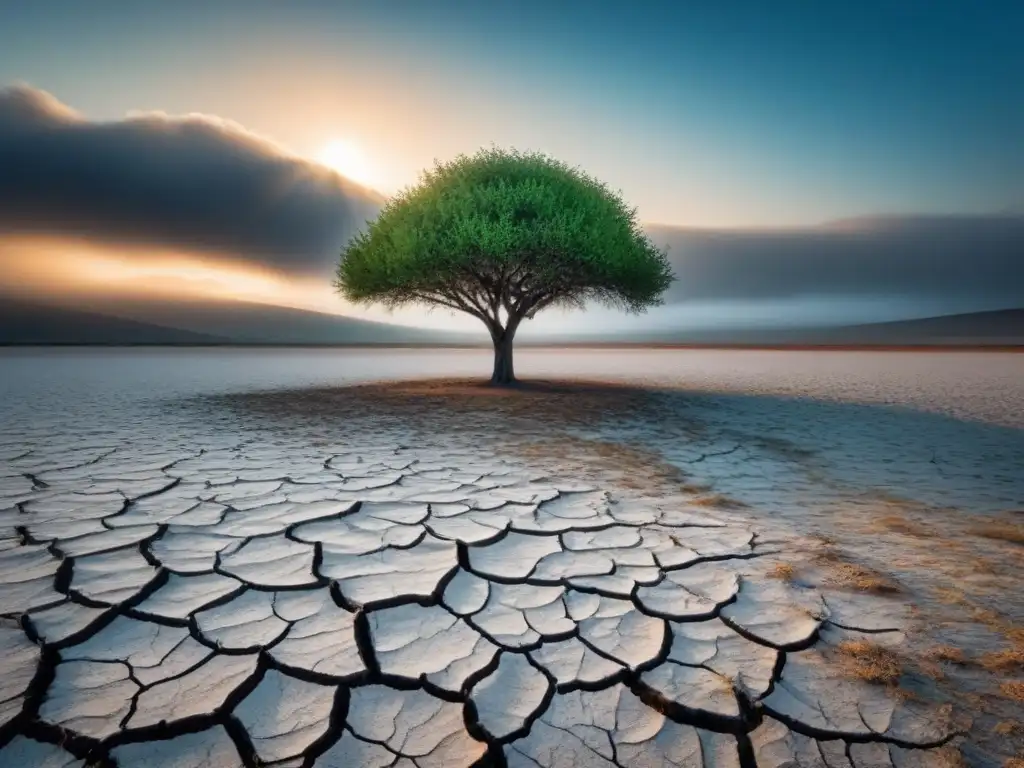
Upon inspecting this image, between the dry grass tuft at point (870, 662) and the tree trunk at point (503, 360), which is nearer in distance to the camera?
the dry grass tuft at point (870, 662)

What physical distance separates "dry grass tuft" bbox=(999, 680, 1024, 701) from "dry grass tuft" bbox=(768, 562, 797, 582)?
2.92 feet

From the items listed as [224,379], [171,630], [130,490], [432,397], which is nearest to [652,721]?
[171,630]

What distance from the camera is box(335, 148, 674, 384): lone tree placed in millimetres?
10977

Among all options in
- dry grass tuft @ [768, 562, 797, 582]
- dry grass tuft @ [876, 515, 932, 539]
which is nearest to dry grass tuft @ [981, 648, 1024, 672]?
dry grass tuft @ [768, 562, 797, 582]

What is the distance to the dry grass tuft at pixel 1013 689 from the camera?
1.79 meters

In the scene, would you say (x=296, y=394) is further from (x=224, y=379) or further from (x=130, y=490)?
(x=130, y=490)

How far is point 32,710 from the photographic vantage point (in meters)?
1.66

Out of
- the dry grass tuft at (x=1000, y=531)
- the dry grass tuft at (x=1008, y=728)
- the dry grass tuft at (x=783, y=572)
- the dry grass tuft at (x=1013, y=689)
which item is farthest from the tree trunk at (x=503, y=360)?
the dry grass tuft at (x=1008, y=728)

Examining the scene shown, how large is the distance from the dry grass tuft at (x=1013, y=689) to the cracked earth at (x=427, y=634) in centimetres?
28

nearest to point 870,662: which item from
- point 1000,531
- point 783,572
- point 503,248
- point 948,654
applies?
point 948,654

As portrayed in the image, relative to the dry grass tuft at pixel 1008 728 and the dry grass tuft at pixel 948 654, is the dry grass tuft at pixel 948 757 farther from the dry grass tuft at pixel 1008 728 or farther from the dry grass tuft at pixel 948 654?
the dry grass tuft at pixel 948 654

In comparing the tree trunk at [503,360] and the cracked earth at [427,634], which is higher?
the tree trunk at [503,360]

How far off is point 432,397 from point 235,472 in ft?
19.9

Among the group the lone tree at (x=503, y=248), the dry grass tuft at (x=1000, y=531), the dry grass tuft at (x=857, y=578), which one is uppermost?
the lone tree at (x=503, y=248)
